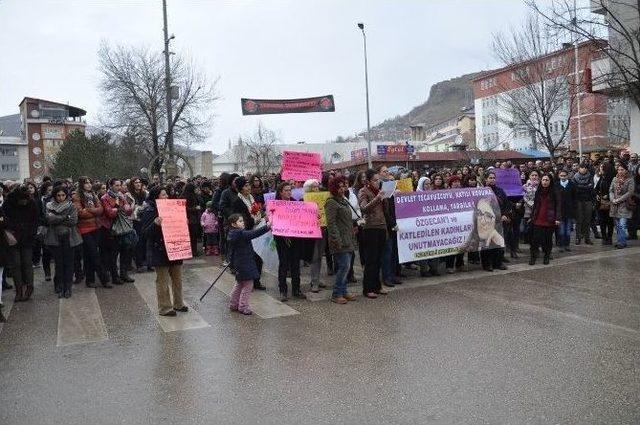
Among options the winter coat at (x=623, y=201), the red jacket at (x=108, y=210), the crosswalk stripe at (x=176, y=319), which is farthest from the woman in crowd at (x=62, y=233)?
the winter coat at (x=623, y=201)

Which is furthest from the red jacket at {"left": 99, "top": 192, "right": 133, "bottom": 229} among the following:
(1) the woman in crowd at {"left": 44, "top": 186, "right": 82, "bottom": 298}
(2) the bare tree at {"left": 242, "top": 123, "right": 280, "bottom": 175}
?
(2) the bare tree at {"left": 242, "top": 123, "right": 280, "bottom": 175}

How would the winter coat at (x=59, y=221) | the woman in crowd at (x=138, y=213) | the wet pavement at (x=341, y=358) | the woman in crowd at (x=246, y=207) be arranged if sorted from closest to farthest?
the wet pavement at (x=341, y=358)
the woman in crowd at (x=246, y=207)
the winter coat at (x=59, y=221)
the woman in crowd at (x=138, y=213)

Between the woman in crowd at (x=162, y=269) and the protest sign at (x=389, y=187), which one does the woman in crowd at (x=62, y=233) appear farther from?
the protest sign at (x=389, y=187)

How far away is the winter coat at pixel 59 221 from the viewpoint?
8859 millimetres

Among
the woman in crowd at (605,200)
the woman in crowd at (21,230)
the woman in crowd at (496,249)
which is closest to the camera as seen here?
the woman in crowd at (21,230)

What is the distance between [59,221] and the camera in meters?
8.87

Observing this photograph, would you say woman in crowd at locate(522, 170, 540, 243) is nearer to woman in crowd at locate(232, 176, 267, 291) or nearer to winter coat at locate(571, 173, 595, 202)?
winter coat at locate(571, 173, 595, 202)

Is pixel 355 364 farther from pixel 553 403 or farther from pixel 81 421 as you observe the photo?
pixel 81 421

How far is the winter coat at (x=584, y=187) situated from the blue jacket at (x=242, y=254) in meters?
8.60

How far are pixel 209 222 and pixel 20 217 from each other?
16.3ft

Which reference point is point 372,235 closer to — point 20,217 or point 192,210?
point 20,217

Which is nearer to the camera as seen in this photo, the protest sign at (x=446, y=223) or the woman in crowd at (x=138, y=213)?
the protest sign at (x=446, y=223)

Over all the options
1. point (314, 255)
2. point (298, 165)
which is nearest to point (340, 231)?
point (314, 255)

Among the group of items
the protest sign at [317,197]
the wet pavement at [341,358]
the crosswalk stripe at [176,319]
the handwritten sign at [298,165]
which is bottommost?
the wet pavement at [341,358]
